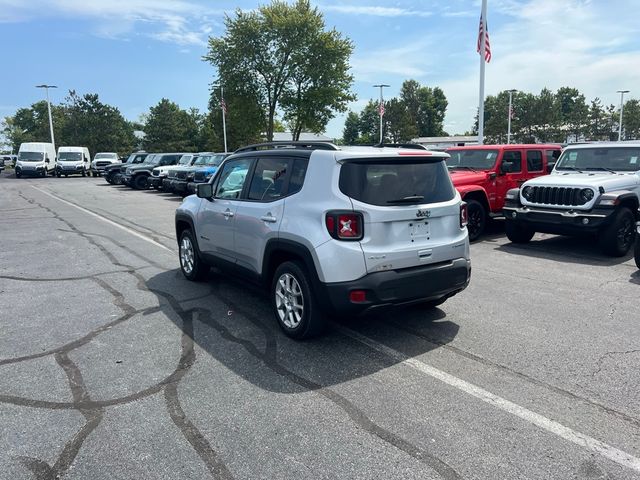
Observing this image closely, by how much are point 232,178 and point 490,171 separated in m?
6.49

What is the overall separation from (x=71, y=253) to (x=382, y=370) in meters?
7.03

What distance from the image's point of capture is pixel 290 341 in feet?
14.9

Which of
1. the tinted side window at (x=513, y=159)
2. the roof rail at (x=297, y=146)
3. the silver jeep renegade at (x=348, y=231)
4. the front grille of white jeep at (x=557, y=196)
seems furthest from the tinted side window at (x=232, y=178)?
the tinted side window at (x=513, y=159)

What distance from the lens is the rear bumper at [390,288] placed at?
4031 millimetres

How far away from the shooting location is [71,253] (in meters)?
8.80

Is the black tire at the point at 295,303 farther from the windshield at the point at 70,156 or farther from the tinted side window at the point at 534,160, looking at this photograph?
the windshield at the point at 70,156

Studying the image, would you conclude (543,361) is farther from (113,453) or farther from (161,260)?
(161,260)

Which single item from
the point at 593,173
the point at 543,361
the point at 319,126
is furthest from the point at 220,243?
the point at 319,126

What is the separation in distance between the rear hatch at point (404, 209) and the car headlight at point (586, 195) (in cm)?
474

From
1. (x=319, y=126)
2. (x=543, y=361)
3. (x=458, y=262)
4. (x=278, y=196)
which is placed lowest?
(x=543, y=361)

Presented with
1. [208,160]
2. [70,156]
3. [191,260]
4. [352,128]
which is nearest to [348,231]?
[191,260]

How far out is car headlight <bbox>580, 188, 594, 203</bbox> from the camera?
8234mm

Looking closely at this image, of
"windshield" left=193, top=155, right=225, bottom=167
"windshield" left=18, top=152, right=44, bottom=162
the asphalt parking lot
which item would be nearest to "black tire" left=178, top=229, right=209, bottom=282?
the asphalt parking lot

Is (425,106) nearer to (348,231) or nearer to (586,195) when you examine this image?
(586,195)
